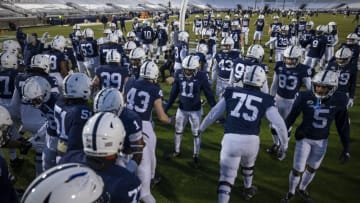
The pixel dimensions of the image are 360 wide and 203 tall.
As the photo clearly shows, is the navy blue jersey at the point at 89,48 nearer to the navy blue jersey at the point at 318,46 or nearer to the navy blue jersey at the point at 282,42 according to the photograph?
the navy blue jersey at the point at 282,42

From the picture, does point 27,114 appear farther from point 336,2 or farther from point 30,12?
point 336,2

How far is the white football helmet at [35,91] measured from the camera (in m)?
4.52

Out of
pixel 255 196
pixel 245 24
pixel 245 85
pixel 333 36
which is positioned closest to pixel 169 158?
pixel 255 196

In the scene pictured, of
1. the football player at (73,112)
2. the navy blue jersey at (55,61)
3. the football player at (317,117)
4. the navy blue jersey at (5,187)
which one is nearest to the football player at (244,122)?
the football player at (317,117)

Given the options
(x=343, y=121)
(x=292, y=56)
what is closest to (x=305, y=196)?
(x=343, y=121)

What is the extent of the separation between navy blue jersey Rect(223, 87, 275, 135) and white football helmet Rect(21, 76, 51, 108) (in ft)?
9.26

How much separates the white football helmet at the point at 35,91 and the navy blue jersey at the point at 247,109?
9.26 feet

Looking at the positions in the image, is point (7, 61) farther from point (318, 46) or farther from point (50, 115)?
point (318, 46)

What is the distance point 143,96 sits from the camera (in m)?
4.99

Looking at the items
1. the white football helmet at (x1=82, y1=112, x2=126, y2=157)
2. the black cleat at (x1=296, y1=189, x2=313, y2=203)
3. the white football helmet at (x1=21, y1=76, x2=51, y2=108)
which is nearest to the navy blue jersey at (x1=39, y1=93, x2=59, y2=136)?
the white football helmet at (x1=21, y1=76, x2=51, y2=108)

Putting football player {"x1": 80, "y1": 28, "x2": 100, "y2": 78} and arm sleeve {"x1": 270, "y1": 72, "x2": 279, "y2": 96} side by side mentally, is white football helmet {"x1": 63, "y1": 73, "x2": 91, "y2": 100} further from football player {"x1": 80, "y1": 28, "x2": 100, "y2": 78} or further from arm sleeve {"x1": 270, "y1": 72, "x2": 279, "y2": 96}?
football player {"x1": 80, "y1": 28, "x2": 100, "y2": 78}

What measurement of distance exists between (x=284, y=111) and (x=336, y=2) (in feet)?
306

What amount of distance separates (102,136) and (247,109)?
2.39 metres

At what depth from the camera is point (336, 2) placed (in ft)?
282
